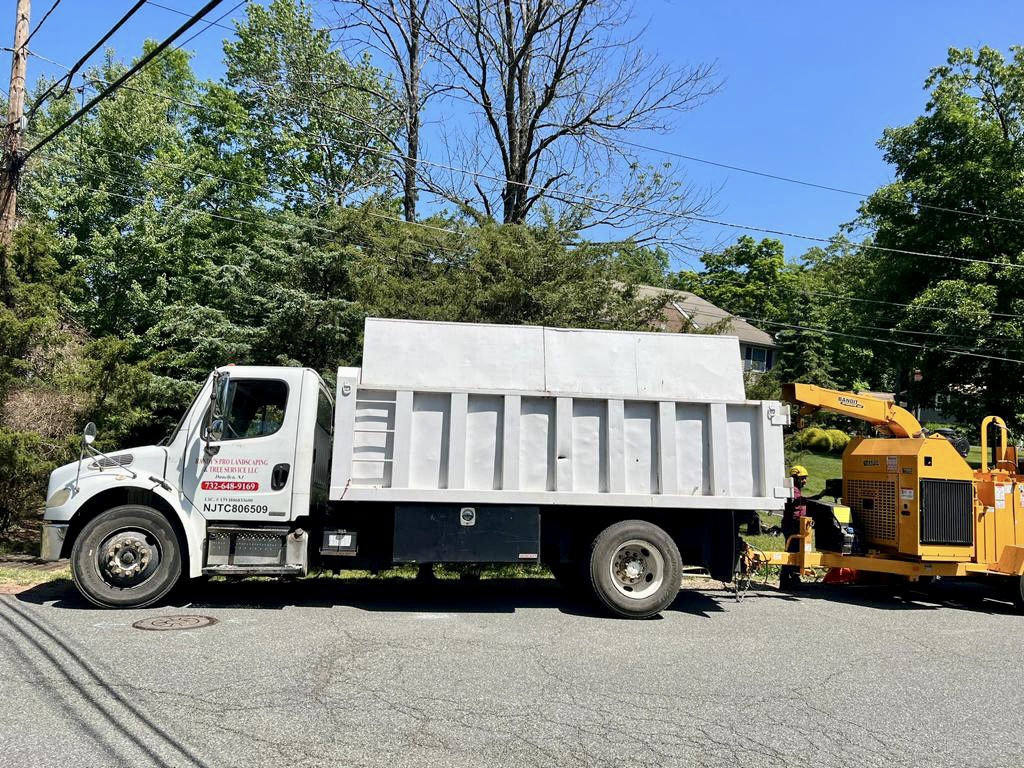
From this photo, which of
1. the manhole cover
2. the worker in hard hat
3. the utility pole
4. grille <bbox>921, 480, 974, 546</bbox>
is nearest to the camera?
the manhole cover

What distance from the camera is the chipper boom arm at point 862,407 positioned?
31.1 ft

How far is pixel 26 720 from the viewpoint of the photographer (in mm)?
4453

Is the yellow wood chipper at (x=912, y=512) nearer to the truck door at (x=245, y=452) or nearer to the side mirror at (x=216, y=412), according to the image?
the truck door at (x=245, y=452)

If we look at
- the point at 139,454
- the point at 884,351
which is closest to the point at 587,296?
the point at 139,454

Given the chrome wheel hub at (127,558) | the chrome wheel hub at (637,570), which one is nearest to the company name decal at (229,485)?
the chrome wheel hub at (127,558)

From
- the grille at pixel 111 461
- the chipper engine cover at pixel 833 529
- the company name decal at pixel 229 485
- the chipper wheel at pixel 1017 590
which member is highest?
the grille at pixel 111 461

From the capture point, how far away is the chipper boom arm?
9.47 metres

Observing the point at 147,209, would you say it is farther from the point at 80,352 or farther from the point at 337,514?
the point at 337,514

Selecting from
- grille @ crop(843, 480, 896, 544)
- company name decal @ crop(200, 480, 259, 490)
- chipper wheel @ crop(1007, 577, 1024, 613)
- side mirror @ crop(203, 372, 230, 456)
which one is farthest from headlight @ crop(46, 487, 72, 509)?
chipper wheel @ crop(1007, 577, 1024, 613)

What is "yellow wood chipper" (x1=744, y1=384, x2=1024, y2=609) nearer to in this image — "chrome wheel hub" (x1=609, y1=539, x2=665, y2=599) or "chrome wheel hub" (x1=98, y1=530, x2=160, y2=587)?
"chrome wheel hub" (x1=609, y1=539, x2=665, y2=599)

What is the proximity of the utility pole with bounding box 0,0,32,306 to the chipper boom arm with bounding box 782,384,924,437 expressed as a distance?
12.4m

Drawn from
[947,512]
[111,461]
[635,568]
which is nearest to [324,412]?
[111,461]

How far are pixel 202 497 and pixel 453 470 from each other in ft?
8.20

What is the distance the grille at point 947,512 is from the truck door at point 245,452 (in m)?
7.16
